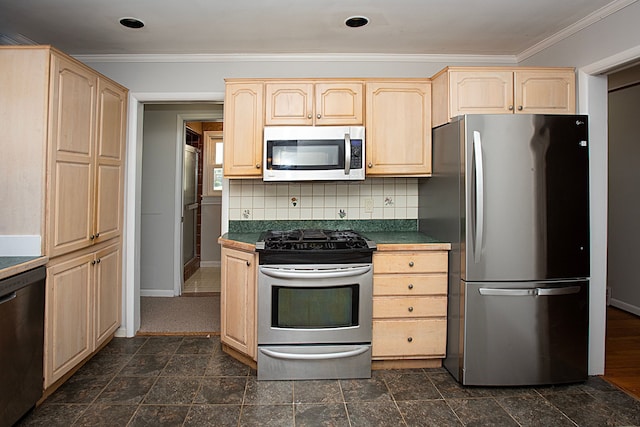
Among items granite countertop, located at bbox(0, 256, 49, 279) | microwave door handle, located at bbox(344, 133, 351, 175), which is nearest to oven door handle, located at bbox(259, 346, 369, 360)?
microwave door handle, located at bbox(344, 133, 351, 175)

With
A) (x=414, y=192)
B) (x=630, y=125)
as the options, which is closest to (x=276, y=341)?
(x=414, y=192)

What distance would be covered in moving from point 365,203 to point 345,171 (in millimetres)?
584

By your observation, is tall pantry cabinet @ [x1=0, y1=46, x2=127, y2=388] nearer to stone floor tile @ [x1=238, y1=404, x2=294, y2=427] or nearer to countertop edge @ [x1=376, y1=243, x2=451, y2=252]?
stone floor tile @ [x1=238, y1=404, x2=294, y2=427]

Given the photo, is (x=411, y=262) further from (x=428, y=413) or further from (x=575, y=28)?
(x=575, y=28)

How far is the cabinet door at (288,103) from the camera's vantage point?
289 cm

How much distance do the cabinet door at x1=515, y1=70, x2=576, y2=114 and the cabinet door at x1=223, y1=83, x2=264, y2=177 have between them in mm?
1819

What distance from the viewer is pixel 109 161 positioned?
2840mm

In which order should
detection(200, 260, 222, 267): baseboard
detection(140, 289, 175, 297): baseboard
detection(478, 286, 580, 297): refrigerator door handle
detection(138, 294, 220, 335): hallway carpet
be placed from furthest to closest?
detection(200, 260, 222, 267): baseboard < detection(140, 289, 175, 297): baseboard < detection(138, 294, 220, 335): hallway carpet < detection(478, 286, 580, 297): refrigerator door handle

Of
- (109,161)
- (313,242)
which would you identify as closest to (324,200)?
(313,242)

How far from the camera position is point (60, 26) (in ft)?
8.82

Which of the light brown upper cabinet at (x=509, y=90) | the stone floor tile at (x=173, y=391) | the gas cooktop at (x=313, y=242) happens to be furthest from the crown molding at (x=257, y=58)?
the stone floor tile at (x=173, y=391)

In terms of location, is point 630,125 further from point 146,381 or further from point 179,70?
point 146,381

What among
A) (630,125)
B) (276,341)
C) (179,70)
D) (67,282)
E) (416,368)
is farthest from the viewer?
(630,125)

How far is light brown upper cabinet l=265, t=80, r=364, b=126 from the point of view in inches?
114
